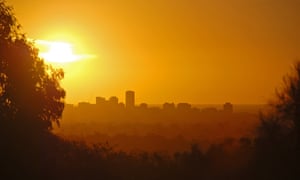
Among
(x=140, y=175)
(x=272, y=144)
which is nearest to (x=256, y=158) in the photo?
(x=272, y=144)

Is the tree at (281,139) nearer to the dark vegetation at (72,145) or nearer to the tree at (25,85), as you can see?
the dark vegetation at (72,145)

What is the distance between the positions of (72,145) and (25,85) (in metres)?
4.42

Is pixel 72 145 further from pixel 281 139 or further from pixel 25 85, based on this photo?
pixel 281 139

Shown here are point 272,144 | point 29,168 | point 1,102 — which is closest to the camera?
point 29,168

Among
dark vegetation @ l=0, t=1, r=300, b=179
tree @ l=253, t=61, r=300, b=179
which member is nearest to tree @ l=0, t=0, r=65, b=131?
dark vegetation @ l=0, t=1, r=300, b=179

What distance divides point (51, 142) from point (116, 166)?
4453 mm

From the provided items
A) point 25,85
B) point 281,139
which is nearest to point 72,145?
point 25,85

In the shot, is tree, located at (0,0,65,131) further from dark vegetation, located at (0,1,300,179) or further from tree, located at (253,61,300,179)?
tree, located at (253,61,300,179)

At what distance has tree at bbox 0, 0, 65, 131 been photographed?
33.8 meters

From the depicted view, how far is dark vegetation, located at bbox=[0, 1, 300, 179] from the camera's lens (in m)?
30.8

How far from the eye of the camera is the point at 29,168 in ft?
95.8

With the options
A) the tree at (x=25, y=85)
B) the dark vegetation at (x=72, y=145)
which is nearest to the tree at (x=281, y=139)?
the dark vegetation at (x=72, y=145)

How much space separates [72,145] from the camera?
117 ft

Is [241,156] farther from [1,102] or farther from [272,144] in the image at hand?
[1,102]
